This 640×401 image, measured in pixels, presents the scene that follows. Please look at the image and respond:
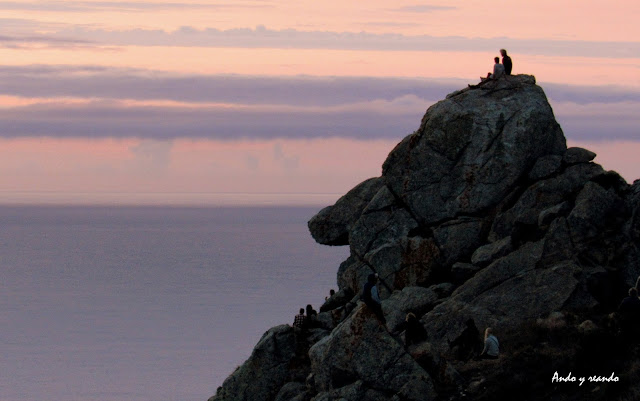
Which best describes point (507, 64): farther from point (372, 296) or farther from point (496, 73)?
→ point (372, 296)

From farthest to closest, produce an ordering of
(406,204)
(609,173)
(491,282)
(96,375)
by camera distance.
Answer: (96,375), (406,204), (609,173), (491,282)

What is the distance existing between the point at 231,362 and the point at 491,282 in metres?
156

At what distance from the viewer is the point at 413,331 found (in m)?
42.4

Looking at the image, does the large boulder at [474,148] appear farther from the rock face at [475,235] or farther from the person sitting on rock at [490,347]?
the person sitting on rock at [490,347]

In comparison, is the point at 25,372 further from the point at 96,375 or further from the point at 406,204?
the point at 406,204

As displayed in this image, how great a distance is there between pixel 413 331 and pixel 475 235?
11869 millimetres

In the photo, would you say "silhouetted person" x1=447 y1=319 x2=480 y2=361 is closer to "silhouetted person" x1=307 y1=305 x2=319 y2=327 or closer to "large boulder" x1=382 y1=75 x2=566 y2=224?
"silhouetted person" x1=307 y1=305 x2=319 y2=327

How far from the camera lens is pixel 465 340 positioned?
142 ft

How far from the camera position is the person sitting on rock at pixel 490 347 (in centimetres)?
4116

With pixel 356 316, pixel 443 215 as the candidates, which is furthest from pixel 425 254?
pixel 356 316

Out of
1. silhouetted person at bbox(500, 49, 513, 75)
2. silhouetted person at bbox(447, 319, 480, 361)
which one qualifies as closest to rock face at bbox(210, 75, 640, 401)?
silhouetted person at bbox(447, 319, 480, 361)

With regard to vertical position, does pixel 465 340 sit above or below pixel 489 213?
below

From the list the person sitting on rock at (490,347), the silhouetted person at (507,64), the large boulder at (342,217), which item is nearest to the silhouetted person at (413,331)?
the person sitting on rock at (490,347)

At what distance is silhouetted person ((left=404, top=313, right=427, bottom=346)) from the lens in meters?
42.3
